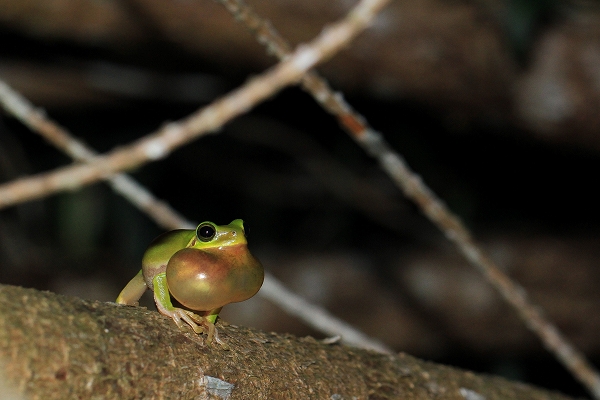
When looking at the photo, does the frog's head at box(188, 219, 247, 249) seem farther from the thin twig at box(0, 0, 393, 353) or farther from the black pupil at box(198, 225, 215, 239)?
the thin twig at box(0, 0, 393, 353)

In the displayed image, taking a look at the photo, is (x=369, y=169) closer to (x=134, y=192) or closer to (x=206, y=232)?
(x=134, y=192)

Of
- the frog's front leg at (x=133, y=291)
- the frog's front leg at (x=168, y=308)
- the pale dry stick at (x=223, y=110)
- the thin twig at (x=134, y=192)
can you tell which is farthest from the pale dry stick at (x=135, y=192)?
the pale dry stick at (x=223, y=110)

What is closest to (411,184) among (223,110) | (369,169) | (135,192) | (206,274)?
(135,192)

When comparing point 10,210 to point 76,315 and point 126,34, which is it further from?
point 76,315

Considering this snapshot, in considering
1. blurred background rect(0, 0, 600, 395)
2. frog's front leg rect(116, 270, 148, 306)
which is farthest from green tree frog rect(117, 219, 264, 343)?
blurred background rect(0, 0, 600, 395)

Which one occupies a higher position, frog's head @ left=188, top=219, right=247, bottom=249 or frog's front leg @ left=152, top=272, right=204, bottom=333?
frog's head @ left=188, top=219, right=247, bottom=249

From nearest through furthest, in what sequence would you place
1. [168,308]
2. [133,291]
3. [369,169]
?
1. [168,308]
2. [133,291]
3. [369,169]
